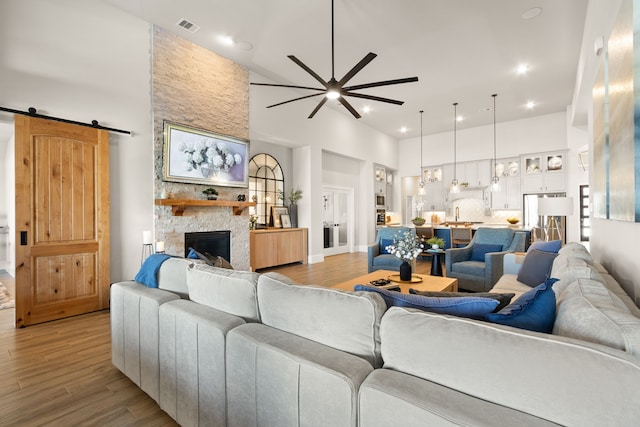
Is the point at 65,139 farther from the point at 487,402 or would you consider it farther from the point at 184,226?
the point at 487,402

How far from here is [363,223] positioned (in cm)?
969

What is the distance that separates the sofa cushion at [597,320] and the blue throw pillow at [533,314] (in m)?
0.03

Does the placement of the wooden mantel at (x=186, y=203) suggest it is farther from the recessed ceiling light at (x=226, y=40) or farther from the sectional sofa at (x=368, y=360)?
the sectional sofa at (x=368, y=360)

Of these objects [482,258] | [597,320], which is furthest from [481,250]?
[597,320]

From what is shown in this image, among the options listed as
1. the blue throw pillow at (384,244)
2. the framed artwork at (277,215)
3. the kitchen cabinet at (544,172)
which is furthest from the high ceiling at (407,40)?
the blue throw pillow at (384,244)

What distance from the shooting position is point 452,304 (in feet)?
4.08

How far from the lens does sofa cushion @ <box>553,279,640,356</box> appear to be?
85 centimetres

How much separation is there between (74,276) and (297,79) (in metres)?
5.08

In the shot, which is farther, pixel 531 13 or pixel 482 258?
pixel 482 258

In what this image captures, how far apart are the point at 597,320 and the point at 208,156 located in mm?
5369

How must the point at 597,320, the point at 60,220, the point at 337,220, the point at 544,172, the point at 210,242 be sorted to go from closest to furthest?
the point at 597,320 → the point at 60,220 → the point at 210,242 → the point at 544,172 → the point at 337,220

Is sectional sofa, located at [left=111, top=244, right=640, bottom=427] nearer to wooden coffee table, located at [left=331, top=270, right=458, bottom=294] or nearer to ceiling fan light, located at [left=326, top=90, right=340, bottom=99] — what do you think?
wooden coffee table, located at [left=331, top=270, right=458, bottom=294]

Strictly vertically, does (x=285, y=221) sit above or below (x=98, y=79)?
below

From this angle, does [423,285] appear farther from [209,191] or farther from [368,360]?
[209,191]
